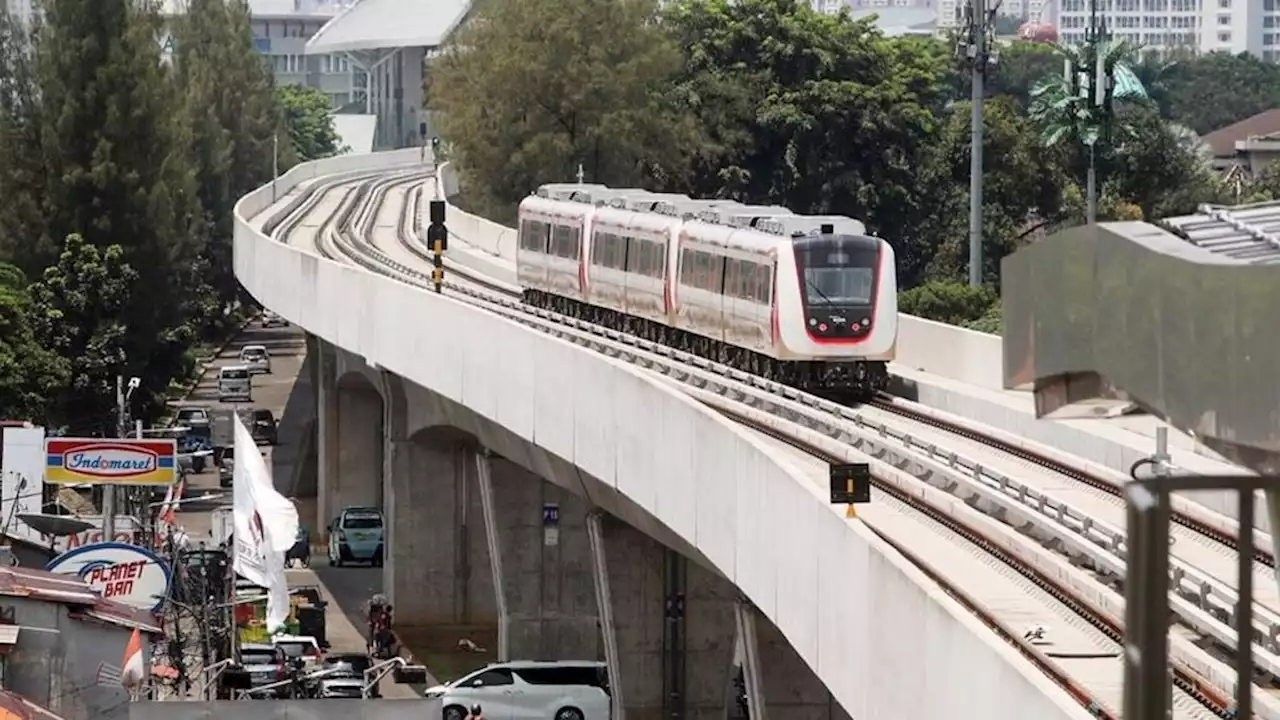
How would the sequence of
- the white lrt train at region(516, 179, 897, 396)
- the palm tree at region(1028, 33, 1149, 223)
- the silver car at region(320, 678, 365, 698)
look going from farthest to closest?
the palm tree at region(1028, 33, 1149, 223), the silver car at region(320, 678, 365, 698), the white lrt train at region(516, 179, 897, 396)

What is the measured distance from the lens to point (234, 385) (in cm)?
8344

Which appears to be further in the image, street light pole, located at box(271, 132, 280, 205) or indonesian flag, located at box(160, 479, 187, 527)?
street light pole, located at box(271, 132, 280, 205)

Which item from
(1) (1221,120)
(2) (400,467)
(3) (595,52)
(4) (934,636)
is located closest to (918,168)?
(3) (595,52)

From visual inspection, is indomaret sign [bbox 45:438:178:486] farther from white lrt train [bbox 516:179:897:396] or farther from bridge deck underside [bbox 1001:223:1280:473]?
bridge deck underside [bbox 1001:223:1280:473]

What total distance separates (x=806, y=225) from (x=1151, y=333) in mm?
30166

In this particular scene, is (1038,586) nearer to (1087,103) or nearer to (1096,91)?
(1096,91)

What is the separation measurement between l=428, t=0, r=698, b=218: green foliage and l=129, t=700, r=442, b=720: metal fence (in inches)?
2110

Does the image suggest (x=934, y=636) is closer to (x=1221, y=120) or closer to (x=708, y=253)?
(x=708, y=253)

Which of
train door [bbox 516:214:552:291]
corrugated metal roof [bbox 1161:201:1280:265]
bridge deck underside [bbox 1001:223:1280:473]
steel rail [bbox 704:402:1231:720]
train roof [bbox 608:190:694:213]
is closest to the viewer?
bridge deck underside [bbox 1001:223:1280:473]

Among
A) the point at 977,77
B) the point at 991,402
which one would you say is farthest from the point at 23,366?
the point at 991,402

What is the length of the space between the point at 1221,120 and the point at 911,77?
88.5 meters

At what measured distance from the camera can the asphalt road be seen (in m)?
50.6

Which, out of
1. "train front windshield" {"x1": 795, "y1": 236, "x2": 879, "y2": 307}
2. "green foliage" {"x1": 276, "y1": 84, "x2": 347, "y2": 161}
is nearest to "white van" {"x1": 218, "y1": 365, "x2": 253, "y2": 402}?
"train front windshield" {"x1": 795, "y1": 236, "x2": 879, "y2": 307}

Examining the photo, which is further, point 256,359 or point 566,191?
point 256,359
